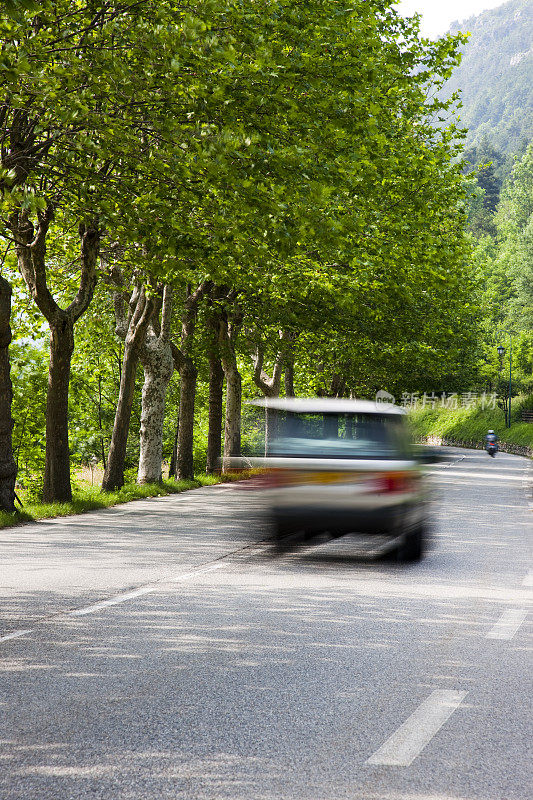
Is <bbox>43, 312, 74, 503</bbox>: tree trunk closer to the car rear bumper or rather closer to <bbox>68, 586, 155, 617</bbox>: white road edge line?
the car rear bumper

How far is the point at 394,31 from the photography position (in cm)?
2230

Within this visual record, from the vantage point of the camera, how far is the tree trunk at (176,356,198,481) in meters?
25.2

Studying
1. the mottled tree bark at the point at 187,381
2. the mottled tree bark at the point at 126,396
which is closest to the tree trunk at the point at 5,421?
the mottled tree bark at the point at 126,396

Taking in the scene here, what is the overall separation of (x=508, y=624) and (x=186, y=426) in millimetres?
18716

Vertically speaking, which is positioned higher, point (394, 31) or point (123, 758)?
point (394, 31)

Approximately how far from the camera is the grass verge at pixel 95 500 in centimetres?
1467

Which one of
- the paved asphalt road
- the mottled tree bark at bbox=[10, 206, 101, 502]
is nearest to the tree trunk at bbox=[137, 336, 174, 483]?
the mottled tree bark at bbox=[10, 206, 101, 502]

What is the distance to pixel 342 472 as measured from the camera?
10.3 meters

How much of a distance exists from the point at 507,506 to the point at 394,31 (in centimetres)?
1152

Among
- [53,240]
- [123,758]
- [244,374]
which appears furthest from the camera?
[244,374]

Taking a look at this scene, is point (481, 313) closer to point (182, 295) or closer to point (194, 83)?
point (182, 295)

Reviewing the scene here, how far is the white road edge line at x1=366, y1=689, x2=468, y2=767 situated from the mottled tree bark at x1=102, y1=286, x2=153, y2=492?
15301 mm

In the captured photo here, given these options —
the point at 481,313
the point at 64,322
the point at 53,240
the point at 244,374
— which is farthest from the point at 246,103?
the point at 244,374

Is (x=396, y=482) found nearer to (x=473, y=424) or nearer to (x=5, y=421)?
(x=5, y=421)
